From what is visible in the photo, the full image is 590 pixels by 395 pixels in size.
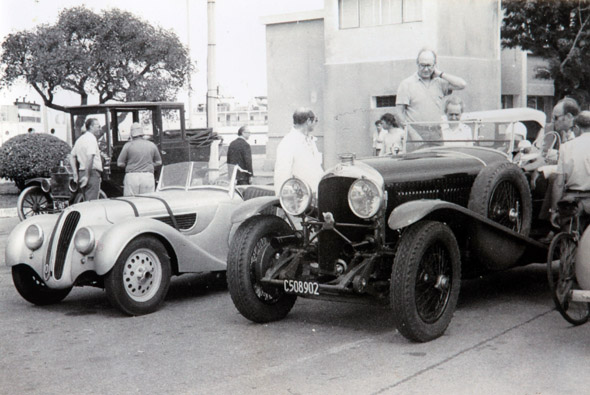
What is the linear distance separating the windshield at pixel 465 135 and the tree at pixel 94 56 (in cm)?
1757

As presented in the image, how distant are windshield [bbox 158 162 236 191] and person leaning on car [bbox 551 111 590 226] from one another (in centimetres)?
319

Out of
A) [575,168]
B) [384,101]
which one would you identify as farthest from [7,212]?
[575,168]

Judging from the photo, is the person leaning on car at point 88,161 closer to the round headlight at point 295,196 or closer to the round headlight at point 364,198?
the round headlight at point 295,196

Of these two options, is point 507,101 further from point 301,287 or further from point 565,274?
point 301,287

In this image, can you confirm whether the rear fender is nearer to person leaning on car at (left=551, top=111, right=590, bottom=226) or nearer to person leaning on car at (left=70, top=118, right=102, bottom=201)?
person leaning on car at (left=551, top=111, right=590, bottom=226)

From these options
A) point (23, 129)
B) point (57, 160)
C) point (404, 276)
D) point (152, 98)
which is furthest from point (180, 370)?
point (23, 129)

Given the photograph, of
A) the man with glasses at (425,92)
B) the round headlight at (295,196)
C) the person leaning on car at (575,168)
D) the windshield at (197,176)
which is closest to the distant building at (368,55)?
the man with glasses at (425,92)

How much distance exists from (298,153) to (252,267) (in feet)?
5.10

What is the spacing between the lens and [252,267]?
227 inches

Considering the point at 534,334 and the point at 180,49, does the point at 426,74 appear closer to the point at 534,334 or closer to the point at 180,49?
the point at 534,334

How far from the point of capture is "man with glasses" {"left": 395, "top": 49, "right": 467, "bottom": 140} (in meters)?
7.54

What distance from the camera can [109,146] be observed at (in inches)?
506

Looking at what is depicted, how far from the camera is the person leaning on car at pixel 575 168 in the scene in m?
5.83

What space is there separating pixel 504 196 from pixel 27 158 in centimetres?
1239
